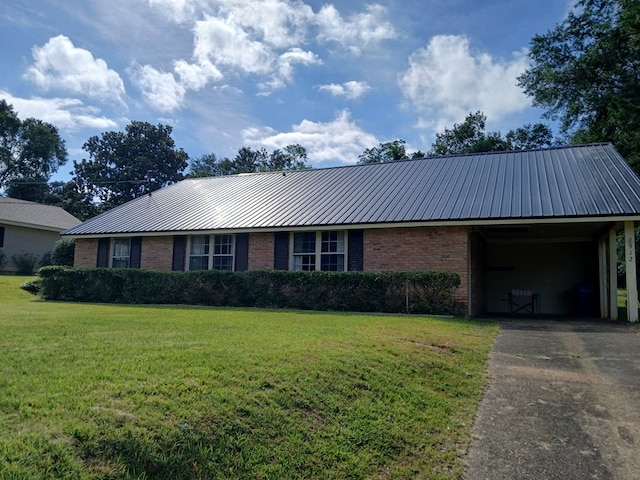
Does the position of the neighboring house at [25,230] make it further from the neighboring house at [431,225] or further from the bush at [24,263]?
the neighboring house at [431,225]

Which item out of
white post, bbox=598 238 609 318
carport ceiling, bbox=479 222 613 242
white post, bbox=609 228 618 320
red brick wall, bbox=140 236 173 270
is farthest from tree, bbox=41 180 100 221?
white post, bbox=609 228 618 320

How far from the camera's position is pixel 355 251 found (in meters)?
15.7

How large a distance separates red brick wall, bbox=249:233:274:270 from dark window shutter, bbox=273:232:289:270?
172 mm

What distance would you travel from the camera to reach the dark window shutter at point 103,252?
1975cm

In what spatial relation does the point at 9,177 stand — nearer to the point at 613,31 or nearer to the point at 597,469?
the point at 613,31

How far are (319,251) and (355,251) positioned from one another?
1.31 meters

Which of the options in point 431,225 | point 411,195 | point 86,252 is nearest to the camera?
point 431,225

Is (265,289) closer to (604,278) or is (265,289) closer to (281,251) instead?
(281,251)

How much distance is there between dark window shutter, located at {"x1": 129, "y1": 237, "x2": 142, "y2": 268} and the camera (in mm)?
19047

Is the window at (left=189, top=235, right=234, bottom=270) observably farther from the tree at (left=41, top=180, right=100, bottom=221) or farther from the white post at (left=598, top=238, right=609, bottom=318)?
the tree at (left=41, top=180, right=100, bottom=221)

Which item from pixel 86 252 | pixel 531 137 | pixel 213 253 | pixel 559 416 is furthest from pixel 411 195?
pixel 531 137

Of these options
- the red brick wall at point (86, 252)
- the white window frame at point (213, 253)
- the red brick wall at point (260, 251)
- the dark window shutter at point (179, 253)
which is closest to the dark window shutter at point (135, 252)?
the dark window shutter at point (179, 253)

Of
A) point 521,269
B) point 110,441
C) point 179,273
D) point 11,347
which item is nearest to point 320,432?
point 110,441

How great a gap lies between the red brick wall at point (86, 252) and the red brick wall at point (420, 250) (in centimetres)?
1137
